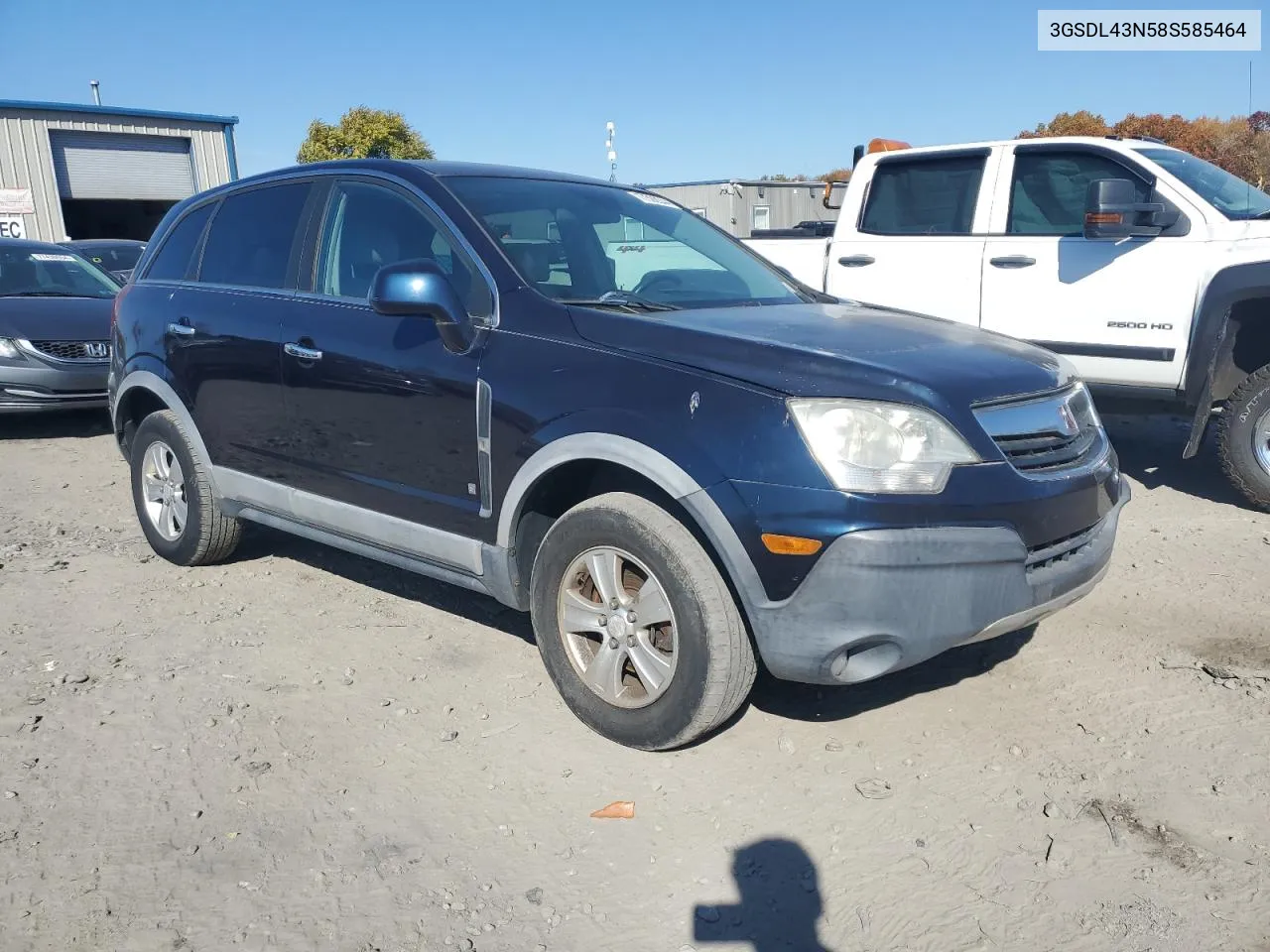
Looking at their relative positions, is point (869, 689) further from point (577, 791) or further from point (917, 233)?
point (917, 233)

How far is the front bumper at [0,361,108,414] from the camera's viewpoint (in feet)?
27.4

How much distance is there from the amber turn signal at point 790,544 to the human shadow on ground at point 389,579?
167cm

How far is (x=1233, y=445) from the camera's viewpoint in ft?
18.9

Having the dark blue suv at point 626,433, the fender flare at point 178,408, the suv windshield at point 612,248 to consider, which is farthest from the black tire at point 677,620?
the fender flare at point 178,408

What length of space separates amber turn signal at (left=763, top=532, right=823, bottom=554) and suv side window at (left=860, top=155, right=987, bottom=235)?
4.67 m

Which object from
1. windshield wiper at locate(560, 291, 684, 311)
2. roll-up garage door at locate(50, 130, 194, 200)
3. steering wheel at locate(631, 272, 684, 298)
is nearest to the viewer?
windshield wiper at locate(560, 291, 684, 311)

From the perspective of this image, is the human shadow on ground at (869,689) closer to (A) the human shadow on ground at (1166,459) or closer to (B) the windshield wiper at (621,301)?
(B) the windshield wiper at (621,301)

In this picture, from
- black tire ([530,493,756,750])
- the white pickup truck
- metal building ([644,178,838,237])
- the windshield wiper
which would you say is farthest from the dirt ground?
metal building ([644,178,838,237])

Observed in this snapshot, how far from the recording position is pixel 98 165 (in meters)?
26.4

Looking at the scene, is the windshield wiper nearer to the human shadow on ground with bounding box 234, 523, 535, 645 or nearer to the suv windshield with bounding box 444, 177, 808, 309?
the suv windshield with bounding box 444, 177, 808, 309

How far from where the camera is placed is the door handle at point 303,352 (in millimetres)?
4004

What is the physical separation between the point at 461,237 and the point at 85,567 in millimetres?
2895

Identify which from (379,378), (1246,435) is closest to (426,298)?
(379,378)

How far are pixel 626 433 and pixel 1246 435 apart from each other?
4.27 meters
